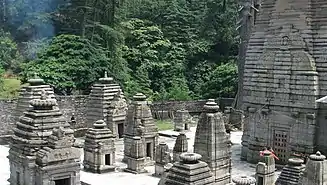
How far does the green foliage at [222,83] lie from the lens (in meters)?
46.0

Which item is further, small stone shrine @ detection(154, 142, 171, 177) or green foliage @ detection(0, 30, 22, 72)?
green foliage @ detection(0, 30, 22, 72)

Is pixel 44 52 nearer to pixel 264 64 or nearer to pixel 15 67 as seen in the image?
pixel 15 67

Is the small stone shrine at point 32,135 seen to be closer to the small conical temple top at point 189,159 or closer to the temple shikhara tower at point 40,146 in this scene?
the temple shikhara tower at point 40,146

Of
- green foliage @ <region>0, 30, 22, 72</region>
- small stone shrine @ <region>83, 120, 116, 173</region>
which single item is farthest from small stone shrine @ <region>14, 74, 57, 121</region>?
green foliage @ <region>0, 30, 22, 72</region>

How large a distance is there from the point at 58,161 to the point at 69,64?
72.6 feet

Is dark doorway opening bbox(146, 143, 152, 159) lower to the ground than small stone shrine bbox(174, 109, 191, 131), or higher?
lower

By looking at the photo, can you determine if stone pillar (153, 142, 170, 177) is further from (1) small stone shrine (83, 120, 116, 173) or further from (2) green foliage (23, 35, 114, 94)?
(2) green foliage (23, 35, 114, 94)

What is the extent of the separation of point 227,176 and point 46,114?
6.02 meters

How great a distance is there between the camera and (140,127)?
2323cm

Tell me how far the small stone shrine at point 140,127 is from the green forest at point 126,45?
1423 centimetres

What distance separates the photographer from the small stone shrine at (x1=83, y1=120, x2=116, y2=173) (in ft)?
72.4

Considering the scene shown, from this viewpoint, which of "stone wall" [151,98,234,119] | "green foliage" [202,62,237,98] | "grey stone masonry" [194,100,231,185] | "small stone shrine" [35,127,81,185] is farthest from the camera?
"green foliage" [202,62,237,98]

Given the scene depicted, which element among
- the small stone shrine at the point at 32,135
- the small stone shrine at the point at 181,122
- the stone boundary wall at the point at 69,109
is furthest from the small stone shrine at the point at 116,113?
the small stone shrine at the point at 32,135

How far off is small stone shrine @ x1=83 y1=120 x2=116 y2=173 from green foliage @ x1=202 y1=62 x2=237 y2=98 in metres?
25.0
